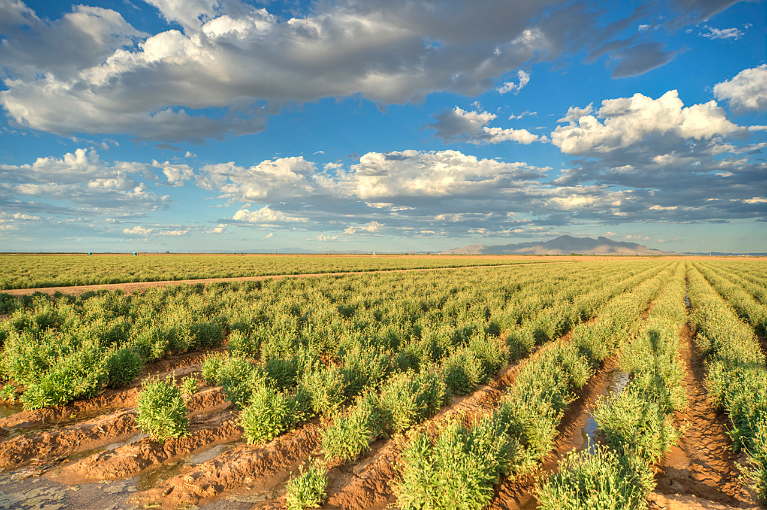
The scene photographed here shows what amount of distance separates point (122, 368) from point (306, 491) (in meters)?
7.25

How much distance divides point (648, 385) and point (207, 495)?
9530 millimetres

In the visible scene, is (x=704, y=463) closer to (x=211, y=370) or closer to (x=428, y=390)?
(x=428, y=390)

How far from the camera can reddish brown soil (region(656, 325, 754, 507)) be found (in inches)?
221

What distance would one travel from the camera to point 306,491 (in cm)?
484

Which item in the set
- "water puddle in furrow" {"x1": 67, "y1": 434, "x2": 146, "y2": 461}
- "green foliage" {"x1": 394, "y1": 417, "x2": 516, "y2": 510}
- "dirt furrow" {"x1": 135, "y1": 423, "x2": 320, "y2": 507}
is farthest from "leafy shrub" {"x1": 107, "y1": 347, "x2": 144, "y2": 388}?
"green foliage" {"x1": 394, "y1": 417, "x2": 516, "y2": 510}

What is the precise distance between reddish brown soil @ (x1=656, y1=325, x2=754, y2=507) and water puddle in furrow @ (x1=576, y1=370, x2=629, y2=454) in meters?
1.19

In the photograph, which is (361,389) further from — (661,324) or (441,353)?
(661,324)

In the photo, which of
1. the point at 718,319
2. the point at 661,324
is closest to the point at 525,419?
the point at 661,324

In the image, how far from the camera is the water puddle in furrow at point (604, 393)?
7.18 meters

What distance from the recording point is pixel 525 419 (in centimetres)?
630

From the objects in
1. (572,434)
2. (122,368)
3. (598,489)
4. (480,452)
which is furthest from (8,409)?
(572,434)

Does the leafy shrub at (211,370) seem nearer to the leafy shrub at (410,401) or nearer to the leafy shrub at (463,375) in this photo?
the leafy shrub at (410,401)

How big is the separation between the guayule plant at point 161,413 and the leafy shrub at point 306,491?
2997 mm

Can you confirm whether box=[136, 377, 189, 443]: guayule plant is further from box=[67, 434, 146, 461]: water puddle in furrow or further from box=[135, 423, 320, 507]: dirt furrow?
box=[135, 423, 320, 507]: dirt furrow
